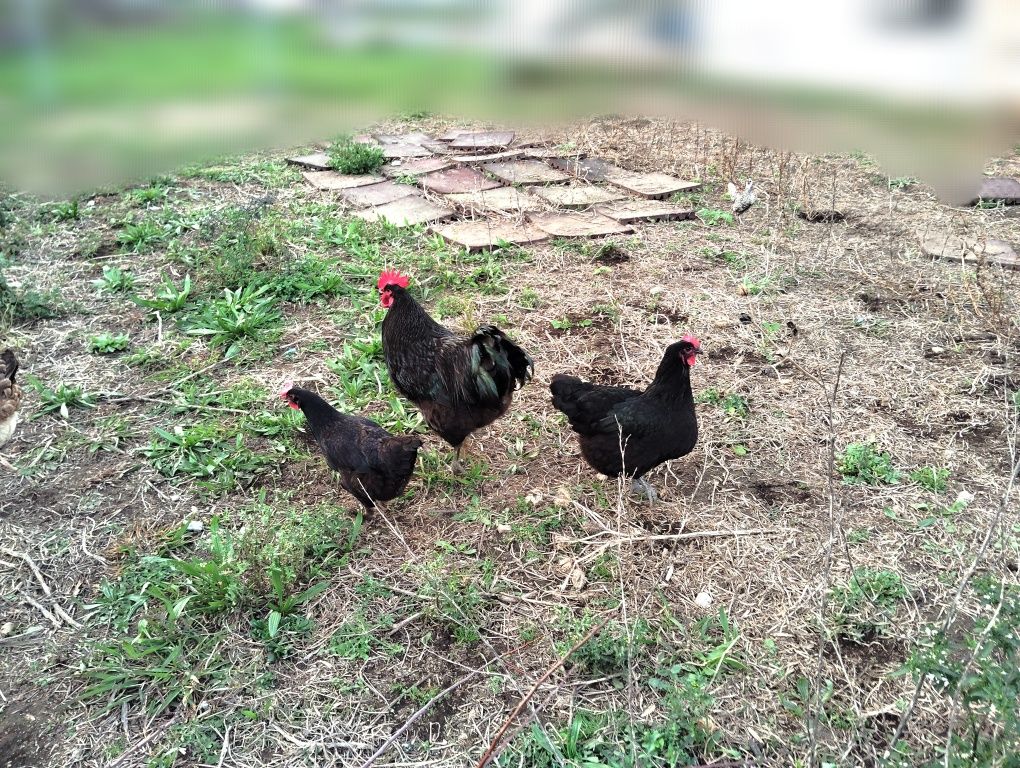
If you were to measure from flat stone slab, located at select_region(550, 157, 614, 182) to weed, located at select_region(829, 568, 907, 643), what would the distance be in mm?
4388

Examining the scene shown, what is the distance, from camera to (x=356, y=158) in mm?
6117

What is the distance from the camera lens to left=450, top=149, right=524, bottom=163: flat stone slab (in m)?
6.36

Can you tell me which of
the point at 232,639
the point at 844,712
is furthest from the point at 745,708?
the point at 232,639

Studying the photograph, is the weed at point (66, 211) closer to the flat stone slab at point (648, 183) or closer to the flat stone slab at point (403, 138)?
the flat stone slab at point (403, 138)

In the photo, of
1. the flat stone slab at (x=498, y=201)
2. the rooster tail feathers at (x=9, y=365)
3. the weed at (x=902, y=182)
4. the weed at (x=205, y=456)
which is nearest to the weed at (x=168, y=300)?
the rooster tail feathers at (x=9, y=365)

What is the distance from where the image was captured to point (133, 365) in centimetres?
376

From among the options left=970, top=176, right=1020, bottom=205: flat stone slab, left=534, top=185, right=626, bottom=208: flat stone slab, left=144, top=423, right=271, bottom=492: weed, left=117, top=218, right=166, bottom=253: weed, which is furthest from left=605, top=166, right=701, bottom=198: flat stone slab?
left=144, top=423, right=271, bottom=492: weed

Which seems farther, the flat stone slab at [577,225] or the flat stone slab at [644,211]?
the flat stone slab at [644,211]

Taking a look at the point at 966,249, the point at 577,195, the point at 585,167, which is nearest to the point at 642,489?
the point at 966,249

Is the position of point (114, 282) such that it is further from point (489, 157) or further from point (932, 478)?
point (932, 478)

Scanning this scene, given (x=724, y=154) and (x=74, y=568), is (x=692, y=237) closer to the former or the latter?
(x=724, y=154)

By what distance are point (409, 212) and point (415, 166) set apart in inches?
45.6

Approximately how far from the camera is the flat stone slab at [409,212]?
5180 millimetres

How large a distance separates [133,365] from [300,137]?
1.55 metres
